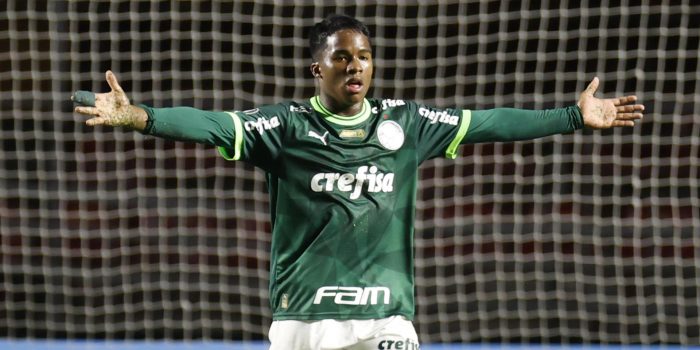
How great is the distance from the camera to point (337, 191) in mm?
3045

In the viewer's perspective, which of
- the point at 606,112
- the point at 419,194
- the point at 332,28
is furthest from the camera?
the point at 419,194

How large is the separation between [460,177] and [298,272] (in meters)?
4.11

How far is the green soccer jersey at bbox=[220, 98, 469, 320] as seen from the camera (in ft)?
9.88

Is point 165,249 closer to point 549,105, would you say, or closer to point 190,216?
point 190,216

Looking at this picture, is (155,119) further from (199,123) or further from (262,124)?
(262,124)

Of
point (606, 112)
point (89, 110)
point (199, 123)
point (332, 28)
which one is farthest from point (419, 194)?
point (89, 110)

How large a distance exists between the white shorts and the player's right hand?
660 millimetres

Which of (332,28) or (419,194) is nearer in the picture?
(332,28)

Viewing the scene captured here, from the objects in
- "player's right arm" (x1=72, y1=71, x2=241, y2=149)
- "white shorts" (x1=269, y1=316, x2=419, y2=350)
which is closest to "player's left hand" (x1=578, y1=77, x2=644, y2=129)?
"white shorts" (x1=269, y1=316, x2=419, y2=350)

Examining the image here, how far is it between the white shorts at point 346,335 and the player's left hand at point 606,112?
80 cm

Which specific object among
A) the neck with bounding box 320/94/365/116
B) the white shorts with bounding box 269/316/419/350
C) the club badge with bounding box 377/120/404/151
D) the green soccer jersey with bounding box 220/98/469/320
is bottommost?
the white shorts with bounding box 269/316/419/350

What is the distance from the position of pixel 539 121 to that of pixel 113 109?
3.90ft

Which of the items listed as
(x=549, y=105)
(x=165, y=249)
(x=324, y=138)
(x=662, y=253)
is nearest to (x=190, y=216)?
(x=165, y=249)

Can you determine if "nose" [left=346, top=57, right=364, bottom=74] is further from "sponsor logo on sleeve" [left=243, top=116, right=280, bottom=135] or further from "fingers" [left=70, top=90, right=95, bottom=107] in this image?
"fingers" [left=70, top=90, right=95, bottom=107]
